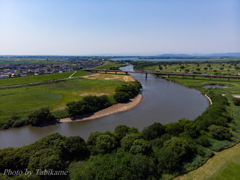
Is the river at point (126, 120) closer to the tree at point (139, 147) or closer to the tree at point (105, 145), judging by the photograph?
the tree at point (105, 145)

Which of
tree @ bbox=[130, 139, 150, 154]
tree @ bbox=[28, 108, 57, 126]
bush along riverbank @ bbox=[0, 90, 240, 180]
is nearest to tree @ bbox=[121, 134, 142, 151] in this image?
bush along riverbank @ bbox=[0, 90, 240, 180]

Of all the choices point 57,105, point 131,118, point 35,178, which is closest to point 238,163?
point 131,118

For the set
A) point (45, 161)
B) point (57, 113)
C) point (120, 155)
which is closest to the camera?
point (45, 161)

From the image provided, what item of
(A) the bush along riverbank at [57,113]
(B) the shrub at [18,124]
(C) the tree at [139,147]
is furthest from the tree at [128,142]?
(B) the shrub at [18,124]

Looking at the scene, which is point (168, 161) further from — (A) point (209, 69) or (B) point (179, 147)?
(A) point (209, 69)

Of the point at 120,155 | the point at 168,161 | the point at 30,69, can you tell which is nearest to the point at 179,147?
the point at 168,161

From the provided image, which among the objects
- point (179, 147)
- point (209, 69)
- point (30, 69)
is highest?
point (30, 69)

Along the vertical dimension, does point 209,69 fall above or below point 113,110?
above
